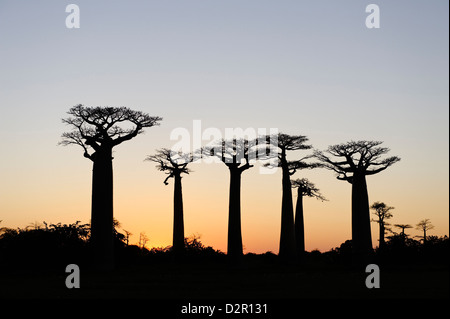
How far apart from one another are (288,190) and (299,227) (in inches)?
150

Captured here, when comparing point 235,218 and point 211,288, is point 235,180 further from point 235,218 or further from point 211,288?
point 211,288

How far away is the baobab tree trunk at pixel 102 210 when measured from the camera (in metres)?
31.3

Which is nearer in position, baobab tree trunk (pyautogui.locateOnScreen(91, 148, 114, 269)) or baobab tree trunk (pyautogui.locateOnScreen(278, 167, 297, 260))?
baobab tree trunk (pyautogui.locateOnScreen(91, 148, 114, 269))

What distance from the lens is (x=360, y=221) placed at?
112 feet

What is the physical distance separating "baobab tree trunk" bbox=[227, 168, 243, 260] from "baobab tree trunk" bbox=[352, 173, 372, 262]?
6.34 m

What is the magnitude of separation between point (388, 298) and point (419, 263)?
1907cm

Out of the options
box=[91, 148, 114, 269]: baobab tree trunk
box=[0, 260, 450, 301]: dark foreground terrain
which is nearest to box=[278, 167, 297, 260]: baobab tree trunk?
box=[91, 148, 114, 269]: baobab tree trunk

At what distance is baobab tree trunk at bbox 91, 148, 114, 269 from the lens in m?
31.3

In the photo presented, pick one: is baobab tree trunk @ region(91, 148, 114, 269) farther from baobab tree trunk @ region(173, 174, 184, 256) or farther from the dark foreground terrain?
baobab tree trunk @ region(173, 174, 184, 256)

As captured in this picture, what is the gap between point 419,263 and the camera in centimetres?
3544

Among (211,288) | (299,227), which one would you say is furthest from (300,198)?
(211,288)

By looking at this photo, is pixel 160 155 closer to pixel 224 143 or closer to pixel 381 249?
pixel 224 143
